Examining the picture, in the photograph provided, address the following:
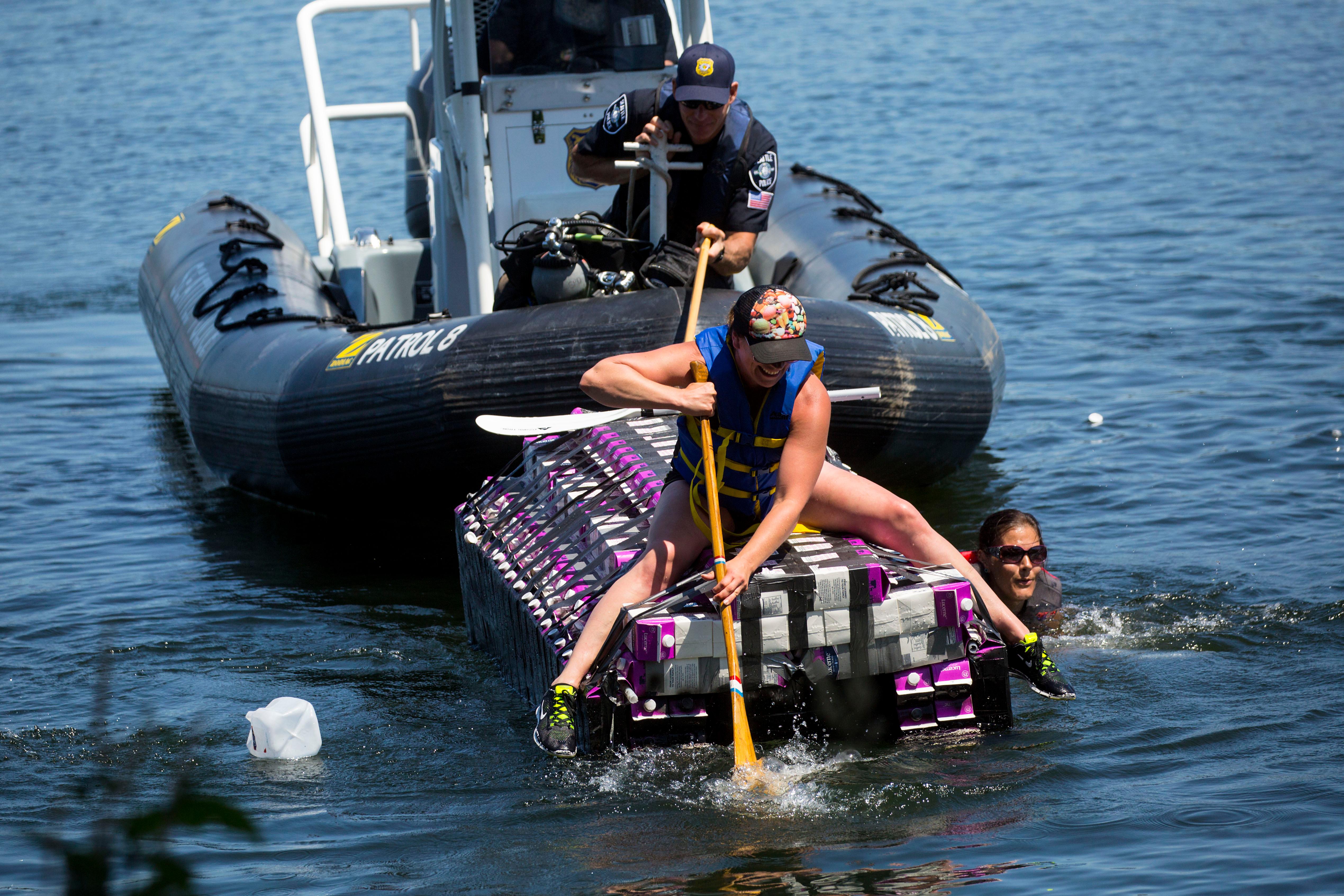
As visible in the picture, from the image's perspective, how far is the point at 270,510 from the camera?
821cm

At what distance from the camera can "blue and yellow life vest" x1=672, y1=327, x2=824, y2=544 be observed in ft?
14.8

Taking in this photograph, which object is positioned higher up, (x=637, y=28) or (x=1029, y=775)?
(x=637, y=28)

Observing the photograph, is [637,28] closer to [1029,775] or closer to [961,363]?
[961,363]

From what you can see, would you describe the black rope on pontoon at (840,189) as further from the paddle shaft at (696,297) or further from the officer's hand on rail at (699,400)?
the officer's hand on rail at (699,400)

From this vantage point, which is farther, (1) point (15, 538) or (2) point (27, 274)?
(2) point (27, 274)

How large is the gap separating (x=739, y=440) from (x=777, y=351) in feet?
1.19

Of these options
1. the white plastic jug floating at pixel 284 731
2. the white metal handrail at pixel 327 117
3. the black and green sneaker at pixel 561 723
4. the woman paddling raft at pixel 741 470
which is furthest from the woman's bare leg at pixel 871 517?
the white metal handrail at pixel 327 117

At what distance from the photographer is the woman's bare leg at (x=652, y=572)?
4.54 m

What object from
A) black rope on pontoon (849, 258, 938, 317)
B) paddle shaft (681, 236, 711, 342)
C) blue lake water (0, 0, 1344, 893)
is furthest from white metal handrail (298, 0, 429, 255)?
paddle shaft (681, 236, 711, 342)

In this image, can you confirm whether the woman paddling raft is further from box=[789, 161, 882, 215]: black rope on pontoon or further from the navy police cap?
box=[789, 161, 882, 215]: black rope on pontoon

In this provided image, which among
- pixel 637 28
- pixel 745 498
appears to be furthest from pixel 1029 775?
pixel 637 28

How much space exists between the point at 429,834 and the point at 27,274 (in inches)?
454

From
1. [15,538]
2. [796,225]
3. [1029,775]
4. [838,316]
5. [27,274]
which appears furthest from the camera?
[27,274]

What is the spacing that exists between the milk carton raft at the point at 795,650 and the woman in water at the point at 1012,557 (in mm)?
791
